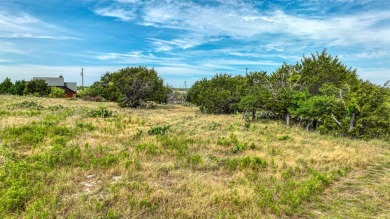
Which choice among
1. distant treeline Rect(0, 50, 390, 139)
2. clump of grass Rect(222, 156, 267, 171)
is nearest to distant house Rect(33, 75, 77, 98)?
distant treeline Rect(0, 50, 390, 139)

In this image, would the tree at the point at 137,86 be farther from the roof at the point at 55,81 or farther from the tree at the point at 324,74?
the roof at the point at 55,81

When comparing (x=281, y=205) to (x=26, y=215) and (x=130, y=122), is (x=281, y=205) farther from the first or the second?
(x=130, y=122)

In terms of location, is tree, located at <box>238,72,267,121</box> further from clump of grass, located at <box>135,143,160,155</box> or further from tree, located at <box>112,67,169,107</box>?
tree, located at <box>112,67,169,107</box>

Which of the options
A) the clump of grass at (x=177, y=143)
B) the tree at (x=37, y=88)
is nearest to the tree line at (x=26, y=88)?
the tree at (x=37, y=88)

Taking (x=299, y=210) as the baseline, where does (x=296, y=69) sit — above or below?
above

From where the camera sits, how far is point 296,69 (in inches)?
872

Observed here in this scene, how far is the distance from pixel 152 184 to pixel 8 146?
6005 millimetres

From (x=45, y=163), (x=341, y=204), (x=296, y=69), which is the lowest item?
(x=341, y=204)

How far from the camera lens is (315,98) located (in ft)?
56.7

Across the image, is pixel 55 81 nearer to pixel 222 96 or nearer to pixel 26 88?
pixel 26 88

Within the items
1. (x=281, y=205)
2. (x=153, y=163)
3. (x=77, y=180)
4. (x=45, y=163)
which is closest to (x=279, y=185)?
(x=281, y=205)

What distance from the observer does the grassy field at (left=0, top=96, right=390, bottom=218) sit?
547 centimetres

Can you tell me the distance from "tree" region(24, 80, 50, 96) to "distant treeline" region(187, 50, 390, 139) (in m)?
31.2

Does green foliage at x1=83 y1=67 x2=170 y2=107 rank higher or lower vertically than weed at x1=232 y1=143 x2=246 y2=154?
higher
